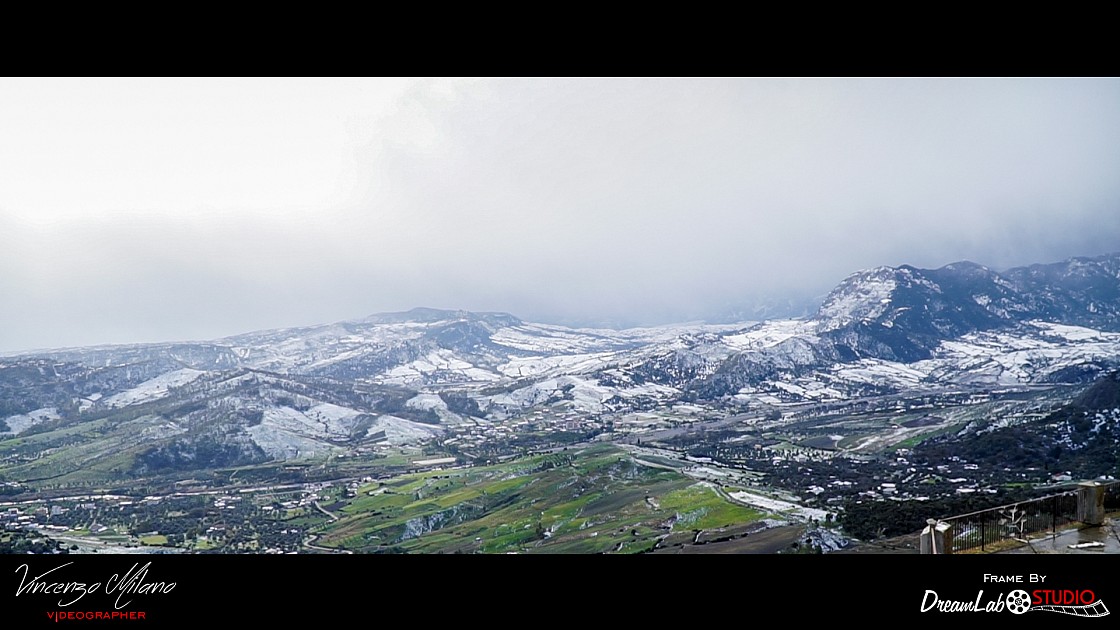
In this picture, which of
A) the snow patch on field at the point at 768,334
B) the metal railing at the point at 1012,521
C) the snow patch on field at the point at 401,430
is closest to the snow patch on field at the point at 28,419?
the snow patch on field at the point at 401,430

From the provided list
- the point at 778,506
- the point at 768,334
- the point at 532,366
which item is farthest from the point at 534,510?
the point at 768,334

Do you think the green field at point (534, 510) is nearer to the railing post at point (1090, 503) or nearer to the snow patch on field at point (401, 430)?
the snow patch on field at point (401, 430)

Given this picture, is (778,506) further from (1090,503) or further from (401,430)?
(401,430)

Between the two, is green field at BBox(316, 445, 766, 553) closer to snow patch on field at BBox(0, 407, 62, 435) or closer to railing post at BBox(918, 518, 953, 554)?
railing post at BBox(918, 518, 953, 554)
